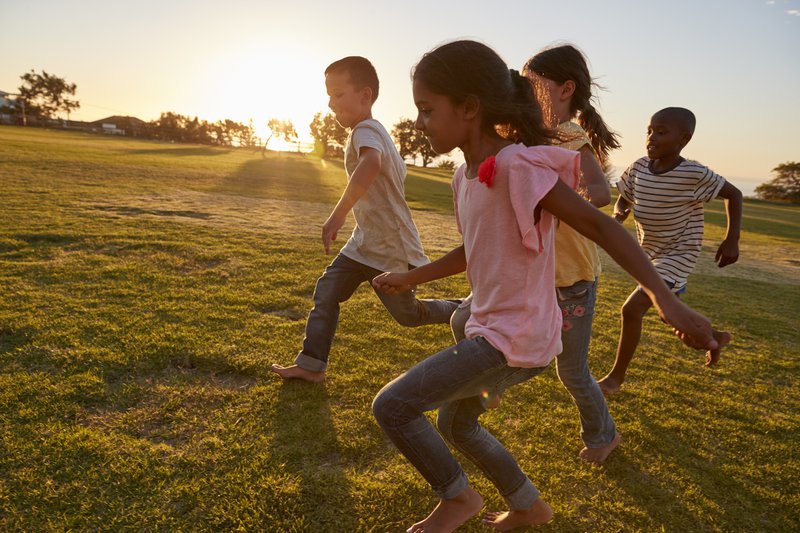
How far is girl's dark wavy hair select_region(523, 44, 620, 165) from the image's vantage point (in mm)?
2559

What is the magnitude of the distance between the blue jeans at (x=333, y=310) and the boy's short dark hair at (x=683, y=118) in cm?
198

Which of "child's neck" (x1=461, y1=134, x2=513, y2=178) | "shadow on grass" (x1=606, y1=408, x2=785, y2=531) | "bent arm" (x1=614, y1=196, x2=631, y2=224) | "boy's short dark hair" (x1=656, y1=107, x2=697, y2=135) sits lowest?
"shadow on grass" (x1=606, y1=408, x2=785, y2=531)

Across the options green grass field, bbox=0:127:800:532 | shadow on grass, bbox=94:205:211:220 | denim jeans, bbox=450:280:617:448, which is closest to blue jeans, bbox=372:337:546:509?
green grass field, bbox=0:127:800:532

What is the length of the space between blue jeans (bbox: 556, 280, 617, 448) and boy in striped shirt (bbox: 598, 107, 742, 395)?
928mm

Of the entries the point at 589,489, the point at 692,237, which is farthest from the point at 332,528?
the point at 692,237

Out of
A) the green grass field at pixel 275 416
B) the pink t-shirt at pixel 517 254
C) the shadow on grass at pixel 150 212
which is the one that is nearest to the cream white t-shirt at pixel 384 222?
the green grass field at pixel 275 416

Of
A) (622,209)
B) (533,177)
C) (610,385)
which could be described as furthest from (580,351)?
(622,209)

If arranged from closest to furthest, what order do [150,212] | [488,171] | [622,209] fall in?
[488,171]
[622,209]
[150,212]

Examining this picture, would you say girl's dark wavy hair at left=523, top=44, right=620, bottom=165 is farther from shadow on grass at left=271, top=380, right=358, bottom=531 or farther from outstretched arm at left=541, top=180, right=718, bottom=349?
shadow on grass at left=271, top=380, right=358, bottom=531

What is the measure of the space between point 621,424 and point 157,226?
7.51 meters

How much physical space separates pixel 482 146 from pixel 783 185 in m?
74.2

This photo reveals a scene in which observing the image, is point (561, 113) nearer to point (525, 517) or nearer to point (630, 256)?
point (630, 256)

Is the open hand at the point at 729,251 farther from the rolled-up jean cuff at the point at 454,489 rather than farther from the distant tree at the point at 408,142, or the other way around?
the distant tree at the point at 408,142

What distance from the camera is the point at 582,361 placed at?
2418mm
